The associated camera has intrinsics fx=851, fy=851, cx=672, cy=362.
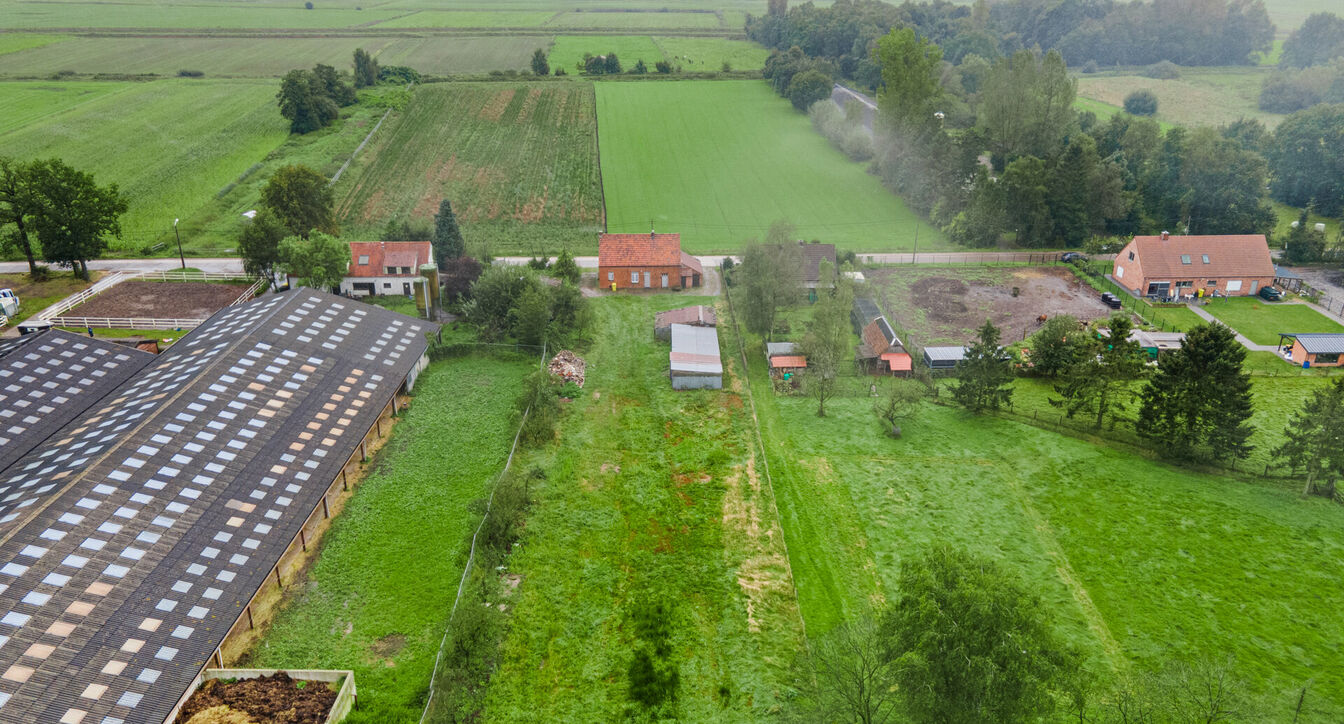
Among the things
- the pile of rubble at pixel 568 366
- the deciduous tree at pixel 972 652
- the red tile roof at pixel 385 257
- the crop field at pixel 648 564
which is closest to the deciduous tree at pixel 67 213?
the red tile roof at pixel 385 257

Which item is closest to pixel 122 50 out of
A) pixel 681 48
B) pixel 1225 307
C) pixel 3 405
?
pixel 681 48

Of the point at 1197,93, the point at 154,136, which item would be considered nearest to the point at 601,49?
the point at 154,136

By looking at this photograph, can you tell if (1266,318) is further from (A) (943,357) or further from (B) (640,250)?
(B) (640,250)

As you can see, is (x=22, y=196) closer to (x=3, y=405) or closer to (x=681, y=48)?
(x=3, y=405)

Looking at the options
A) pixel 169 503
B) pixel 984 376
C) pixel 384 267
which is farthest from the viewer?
pixel 384 267

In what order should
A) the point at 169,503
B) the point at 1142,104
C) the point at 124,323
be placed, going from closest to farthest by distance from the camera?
the point at 169,503 → the point at 124,323 → the point at 1142,104

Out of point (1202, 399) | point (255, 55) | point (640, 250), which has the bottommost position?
point (1202, 399)

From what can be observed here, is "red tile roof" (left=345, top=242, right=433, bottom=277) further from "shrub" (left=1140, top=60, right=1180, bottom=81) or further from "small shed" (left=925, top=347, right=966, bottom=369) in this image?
"shrub" (left=1140, top=60, right=1180, bottom=81)

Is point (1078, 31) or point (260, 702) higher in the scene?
point (1078, 31)
